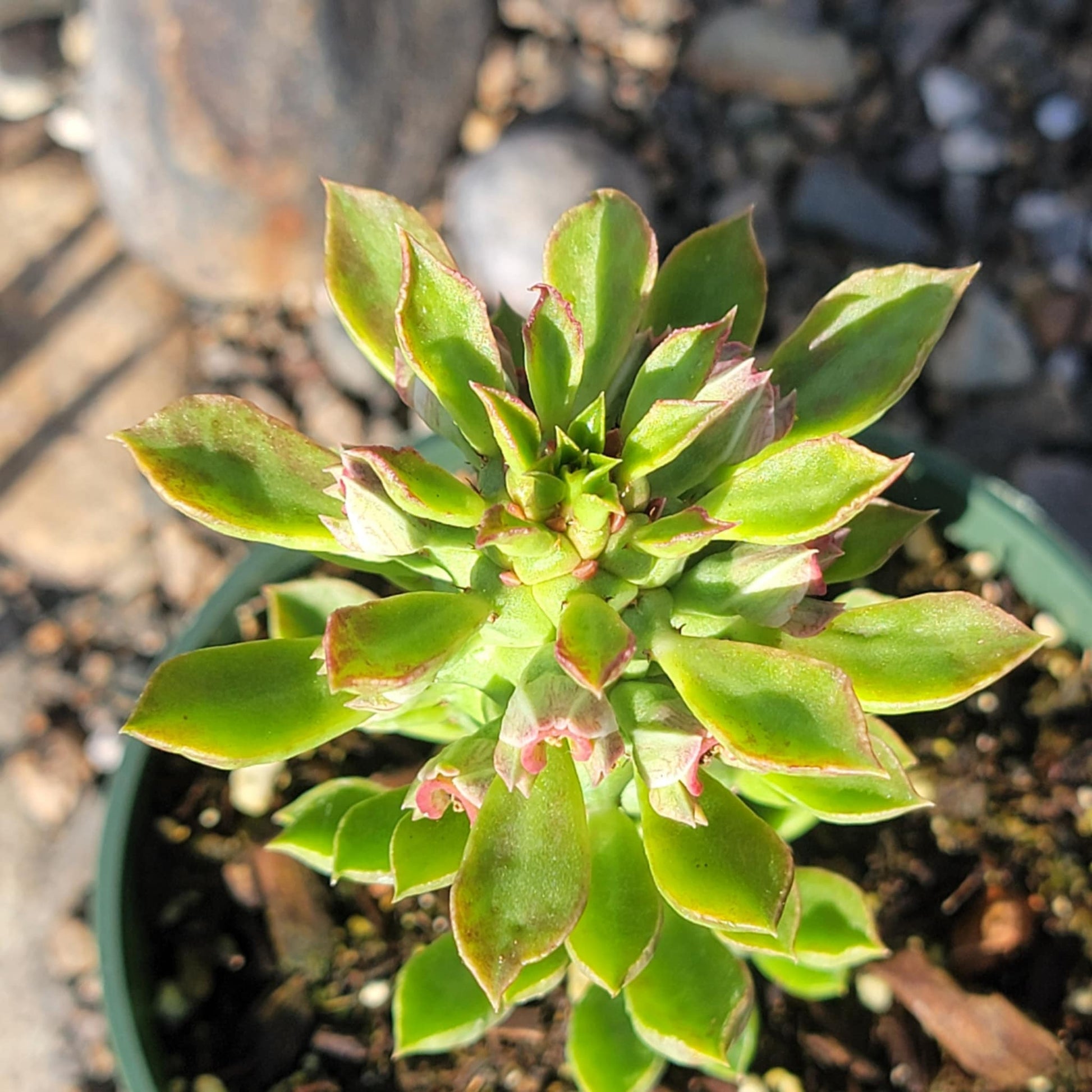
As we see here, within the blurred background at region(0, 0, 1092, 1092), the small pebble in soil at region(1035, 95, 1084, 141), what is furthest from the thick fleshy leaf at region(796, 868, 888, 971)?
the small pebble in soil at region(1035, 95, 1084, 141)

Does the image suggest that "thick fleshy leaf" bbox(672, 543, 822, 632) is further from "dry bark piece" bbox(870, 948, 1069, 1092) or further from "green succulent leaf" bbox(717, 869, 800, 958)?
"dry bark piece" bbox(870, 948, 1069, 1092)

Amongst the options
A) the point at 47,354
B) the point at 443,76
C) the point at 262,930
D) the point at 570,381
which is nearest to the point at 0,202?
the point at 47,354

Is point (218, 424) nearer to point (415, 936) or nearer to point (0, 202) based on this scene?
point (415, 936)

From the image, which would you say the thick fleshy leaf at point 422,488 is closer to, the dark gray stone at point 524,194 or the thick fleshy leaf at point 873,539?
the thick fleshy leaf at point 873,539

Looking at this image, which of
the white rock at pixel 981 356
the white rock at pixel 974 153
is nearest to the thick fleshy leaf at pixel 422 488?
the white rock at pixel 981 356

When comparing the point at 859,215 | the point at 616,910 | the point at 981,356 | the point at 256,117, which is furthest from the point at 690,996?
the point at 256,117

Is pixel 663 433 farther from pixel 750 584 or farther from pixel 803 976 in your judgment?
pixel 803 976
